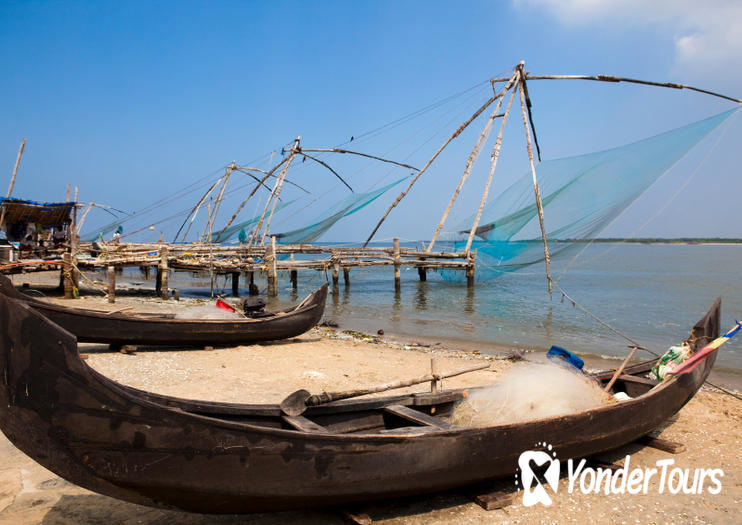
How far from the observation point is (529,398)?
3828 mm

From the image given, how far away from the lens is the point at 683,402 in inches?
183

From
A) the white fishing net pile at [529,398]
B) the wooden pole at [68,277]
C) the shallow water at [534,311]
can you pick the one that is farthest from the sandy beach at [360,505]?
the wooden pole at [68,277]

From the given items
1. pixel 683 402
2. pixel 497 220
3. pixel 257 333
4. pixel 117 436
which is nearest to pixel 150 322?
pixel 257 333

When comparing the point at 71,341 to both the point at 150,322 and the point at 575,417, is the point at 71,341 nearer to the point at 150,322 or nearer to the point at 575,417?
the point at 575,417

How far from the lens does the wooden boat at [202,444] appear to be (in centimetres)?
216

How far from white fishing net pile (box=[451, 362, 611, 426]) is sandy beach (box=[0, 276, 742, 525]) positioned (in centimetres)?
51

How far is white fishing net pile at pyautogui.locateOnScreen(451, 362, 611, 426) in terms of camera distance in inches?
148

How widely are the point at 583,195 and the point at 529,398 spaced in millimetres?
7253

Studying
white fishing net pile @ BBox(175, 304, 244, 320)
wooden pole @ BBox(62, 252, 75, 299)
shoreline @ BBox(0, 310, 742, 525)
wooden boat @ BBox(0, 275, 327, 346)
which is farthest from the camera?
wooden pole @ BBox(62, 252, 75, 299)

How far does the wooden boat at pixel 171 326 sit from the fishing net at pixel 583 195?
217 inches

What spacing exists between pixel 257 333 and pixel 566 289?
59.3ft

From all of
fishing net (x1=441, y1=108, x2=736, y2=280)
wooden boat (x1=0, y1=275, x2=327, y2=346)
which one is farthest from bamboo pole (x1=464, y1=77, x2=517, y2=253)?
wooden boat (x1=0, y1=275, x2=327, y2=346)

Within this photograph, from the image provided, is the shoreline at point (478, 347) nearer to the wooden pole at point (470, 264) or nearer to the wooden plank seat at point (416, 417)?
the wooden plank seat at point (416, 417)

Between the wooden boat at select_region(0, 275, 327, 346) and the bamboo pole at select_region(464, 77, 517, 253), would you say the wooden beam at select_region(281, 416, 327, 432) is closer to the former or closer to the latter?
the wooden boat at select_region(0, 275, 327, 346)
